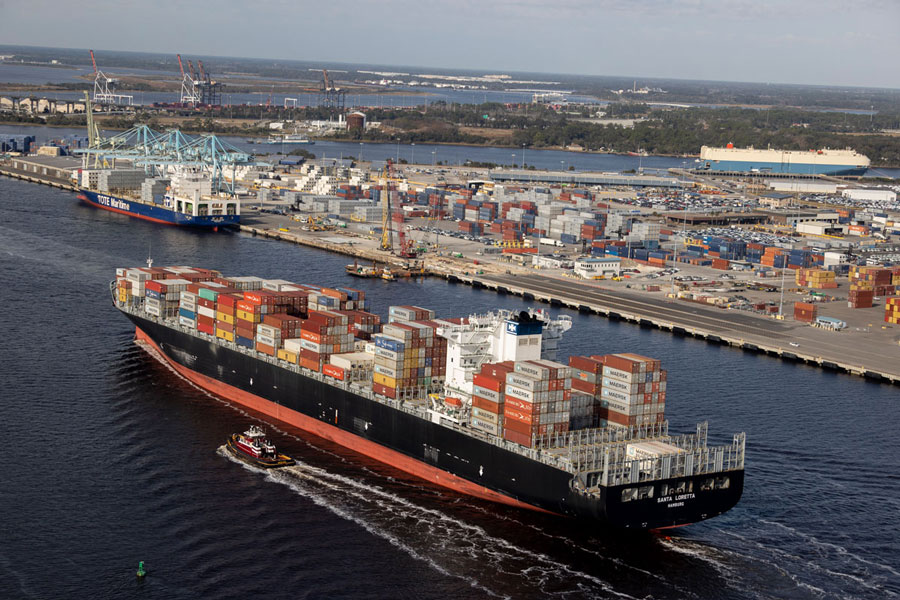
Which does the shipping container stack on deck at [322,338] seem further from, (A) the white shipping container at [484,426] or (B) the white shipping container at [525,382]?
(B) the white shipping container at [525,382]

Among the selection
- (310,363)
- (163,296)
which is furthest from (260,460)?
(163,296)

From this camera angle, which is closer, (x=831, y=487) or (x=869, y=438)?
(x=831, y=487)

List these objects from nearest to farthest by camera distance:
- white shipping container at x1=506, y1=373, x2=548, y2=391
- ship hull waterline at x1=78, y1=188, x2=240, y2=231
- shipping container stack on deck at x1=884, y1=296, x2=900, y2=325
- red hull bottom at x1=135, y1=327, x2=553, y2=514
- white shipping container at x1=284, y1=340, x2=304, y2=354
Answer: white shipping container at x1=506, y1=373, x2=548, y2=391, red hull bottom at x1=135, y1=327, x2=553, y2=514, white shipping container at x1=284, y1=340, x2=304, y2=354, shipping container stack on deck at x1=884, y1=296, x2=900, y2=325, ship hull waterline at x1=78, y1=188, x2=240, y2=231

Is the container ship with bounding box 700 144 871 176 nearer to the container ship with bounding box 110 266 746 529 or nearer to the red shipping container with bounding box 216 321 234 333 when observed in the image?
the red shipping container with bounding box 216 321 234 333

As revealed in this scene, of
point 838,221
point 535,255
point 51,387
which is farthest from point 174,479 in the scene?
point 838,221

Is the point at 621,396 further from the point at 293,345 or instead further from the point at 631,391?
the point at 293,345

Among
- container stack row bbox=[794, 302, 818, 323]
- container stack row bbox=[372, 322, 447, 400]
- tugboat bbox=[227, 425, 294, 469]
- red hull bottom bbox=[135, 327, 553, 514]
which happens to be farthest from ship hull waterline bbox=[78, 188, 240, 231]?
tugboat bbox=[227, 425, 294, 469]

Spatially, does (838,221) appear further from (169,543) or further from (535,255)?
(169,543)
